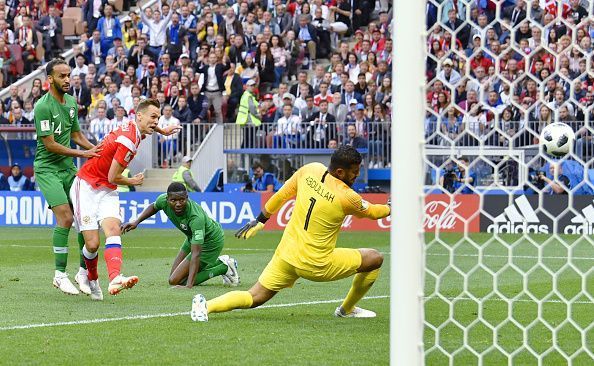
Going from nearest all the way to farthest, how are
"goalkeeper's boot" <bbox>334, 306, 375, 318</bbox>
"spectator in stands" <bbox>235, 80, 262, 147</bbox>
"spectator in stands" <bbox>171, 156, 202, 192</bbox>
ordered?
"goalkeeper's boot" <bbox>334, 306, 375, 318</bbox>, "spectator in stands" <bbox>171, 156, 202, 192</bbox>, "spectator in stands" <bbox>235, 80, 262, 147</bbox>

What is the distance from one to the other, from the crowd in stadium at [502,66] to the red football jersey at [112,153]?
11.4 ft

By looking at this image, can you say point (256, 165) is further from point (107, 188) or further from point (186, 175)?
point (107, 188)

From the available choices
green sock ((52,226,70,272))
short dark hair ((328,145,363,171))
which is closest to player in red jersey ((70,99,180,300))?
green sock ((52,226,70,272))

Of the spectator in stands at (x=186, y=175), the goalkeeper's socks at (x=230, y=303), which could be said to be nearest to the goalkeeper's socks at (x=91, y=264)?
the goalkeeper's socks at (x=230, y=303)

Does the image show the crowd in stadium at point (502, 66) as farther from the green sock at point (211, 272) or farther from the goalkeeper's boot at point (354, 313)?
the green sock at point (211, 272)

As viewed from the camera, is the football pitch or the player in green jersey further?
the player in green jersey

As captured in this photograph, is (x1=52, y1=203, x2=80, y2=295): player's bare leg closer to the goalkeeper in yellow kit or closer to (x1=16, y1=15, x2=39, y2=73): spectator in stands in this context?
the goalkeeper in yellow kit

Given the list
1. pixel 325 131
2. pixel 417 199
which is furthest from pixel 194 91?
pixel 417 199

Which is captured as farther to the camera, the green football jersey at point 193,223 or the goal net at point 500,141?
the green football jersey at point 193,223

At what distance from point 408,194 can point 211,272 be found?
275 inches

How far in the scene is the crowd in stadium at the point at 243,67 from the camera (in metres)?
26.4

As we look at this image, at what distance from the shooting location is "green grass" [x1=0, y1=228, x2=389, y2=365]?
25.8 feet

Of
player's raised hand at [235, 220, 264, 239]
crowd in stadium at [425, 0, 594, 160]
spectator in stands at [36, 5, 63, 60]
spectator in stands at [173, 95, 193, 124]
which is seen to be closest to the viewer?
crowd in stadium at [425, 0, 594, 160]

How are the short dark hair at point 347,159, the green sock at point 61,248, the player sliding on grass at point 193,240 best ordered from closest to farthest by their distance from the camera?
the short dark hair at point 347,159, the green sock at point 61,248, the player sliding on grass at point 193,240
